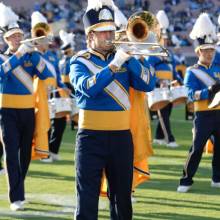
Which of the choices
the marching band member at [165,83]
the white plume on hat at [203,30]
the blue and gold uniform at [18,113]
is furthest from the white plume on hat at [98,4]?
the marching band member at [165,83]

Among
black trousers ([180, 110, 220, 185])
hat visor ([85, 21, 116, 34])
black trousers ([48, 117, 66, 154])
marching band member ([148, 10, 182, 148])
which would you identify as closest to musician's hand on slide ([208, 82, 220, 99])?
black trousers ([180, 110, 220, 185])

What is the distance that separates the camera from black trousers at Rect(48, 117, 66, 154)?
12.0m

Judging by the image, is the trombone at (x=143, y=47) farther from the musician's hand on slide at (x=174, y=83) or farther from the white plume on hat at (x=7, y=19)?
the musician's hand on slide at (x=174, y=83)

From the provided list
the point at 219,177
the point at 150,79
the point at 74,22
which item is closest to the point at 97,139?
the point at 150,79

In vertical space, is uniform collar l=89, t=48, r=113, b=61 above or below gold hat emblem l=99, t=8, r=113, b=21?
below

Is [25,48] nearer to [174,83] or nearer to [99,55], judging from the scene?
[99,55]

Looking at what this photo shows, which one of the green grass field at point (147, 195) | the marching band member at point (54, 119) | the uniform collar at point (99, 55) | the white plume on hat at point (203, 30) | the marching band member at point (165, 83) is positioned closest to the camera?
the uniform collar at point (99, 55)

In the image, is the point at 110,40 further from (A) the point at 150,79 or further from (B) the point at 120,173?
(B) the point at 120,173

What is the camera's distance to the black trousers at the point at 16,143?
8.05 metres

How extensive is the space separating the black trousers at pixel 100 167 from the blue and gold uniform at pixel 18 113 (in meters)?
2.21

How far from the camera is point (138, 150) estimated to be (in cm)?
746

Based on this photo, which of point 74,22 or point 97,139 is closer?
point 97,139

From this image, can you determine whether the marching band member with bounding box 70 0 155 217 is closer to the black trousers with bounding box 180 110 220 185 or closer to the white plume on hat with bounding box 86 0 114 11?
the white plume on hat with bounding box 86 0 114 11

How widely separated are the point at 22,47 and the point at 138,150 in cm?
156
